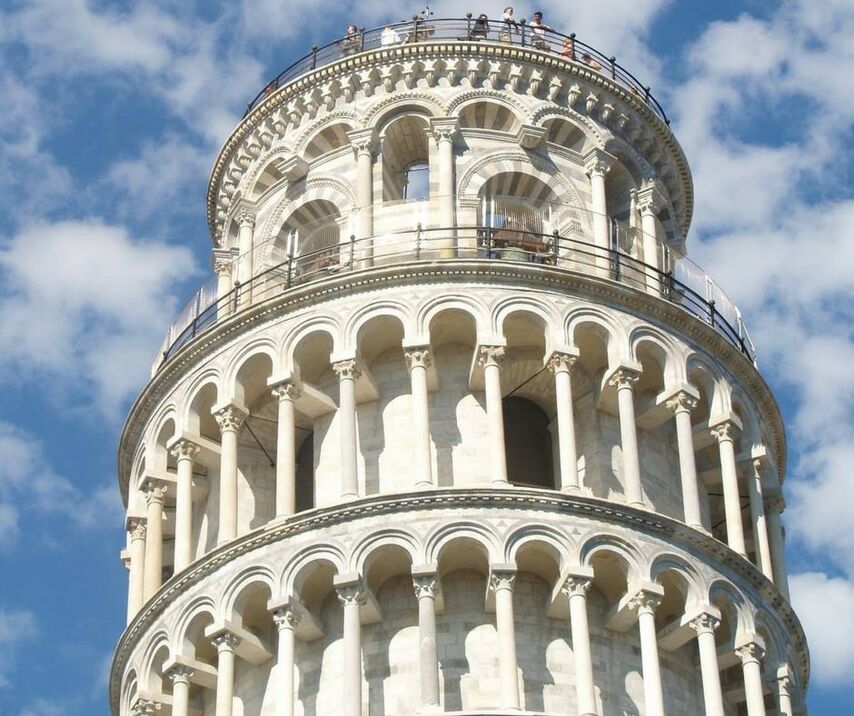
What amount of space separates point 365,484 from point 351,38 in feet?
43.2

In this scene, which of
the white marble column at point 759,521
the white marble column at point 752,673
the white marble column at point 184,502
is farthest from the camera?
the white marble column at point 759,521

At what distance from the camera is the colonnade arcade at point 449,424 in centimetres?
4691

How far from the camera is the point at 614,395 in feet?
157

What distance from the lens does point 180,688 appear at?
1793 inches

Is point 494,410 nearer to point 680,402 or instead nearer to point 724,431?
point 680,402

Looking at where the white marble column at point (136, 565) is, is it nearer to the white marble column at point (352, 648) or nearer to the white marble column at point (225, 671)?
the white marble column at point (225, 671)

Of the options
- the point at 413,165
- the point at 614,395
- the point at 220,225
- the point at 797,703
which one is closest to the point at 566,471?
the point at 614,395

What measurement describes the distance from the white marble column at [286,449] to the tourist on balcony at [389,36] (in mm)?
10405

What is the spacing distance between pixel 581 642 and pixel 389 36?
57.0 feet

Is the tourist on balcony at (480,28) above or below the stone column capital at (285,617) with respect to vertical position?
above

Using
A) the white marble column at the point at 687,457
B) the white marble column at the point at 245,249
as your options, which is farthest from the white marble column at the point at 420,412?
the white marble column at the point at 245,249

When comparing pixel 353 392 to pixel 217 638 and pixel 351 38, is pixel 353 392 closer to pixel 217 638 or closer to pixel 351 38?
pixel 217 638

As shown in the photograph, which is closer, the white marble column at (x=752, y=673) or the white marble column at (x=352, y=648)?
the white marble column at (x=352, y=648)

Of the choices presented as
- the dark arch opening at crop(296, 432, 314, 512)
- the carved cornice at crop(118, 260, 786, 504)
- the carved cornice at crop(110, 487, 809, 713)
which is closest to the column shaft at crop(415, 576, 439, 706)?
the carved cornice at crop(110, 487, 809, 713)
